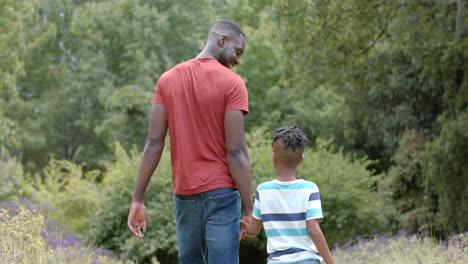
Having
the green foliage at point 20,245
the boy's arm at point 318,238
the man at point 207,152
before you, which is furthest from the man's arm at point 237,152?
the green foliage at point 20,245

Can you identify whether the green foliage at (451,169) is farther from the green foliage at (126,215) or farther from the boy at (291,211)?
the boy at (291,211)

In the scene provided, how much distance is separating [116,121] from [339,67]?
12497mm

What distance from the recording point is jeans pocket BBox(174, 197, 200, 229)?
3.21 metres

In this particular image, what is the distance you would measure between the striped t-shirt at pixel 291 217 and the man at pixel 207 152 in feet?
0.57

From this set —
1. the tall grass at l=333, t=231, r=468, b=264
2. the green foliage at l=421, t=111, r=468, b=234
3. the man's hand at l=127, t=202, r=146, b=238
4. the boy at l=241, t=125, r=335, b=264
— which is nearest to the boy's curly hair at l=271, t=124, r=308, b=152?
the boy at l=241, t=125, r=335, b=264

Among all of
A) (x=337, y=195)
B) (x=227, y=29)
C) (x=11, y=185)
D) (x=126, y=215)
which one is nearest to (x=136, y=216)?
(x=227, y=29)

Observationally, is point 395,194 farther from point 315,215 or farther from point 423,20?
point 315,215

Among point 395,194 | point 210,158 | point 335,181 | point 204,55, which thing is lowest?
point 395,194

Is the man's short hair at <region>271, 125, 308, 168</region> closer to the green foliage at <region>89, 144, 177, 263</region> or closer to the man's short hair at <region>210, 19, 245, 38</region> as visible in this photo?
the man's short hair at <region>210, 19, 245, 38</region>

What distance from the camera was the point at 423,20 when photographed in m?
10.2

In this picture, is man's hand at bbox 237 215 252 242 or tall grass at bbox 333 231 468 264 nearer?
man's hand at bbox 237 215 252 242

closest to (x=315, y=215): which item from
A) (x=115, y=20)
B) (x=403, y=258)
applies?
(x=403, y=258)

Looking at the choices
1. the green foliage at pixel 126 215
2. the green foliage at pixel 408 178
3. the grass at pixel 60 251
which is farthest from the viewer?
the green foliage at pixel 408 178

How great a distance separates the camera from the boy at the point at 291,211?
297 centimetres
